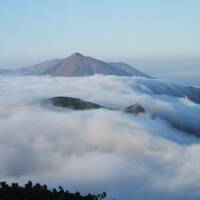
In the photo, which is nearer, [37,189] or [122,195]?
[37,189]

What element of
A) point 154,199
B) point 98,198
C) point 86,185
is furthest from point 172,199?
point 98,198

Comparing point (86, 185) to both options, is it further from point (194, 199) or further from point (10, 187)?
point (10, 187)

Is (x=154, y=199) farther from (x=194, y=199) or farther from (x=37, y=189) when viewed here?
(x=37, y=189)

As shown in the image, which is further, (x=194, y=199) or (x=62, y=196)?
(x=194, y=199)

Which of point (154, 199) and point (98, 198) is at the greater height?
point (154, 199)

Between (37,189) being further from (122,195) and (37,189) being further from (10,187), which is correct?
(122,195)

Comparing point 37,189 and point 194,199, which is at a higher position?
point 194,199

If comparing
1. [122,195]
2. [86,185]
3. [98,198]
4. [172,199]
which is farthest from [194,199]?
[98,198]

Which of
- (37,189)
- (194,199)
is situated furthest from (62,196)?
(194,199)
